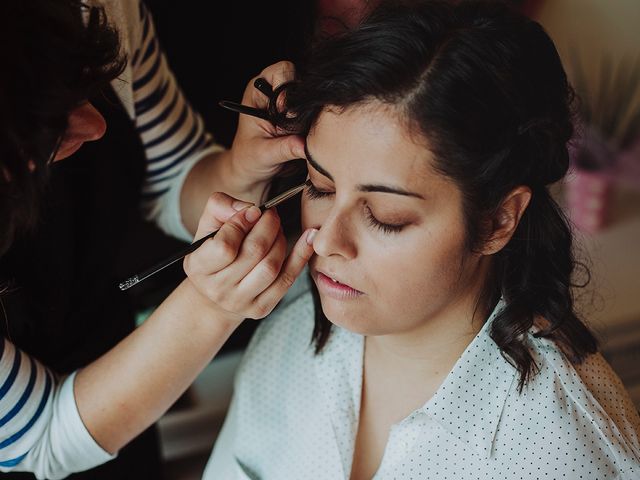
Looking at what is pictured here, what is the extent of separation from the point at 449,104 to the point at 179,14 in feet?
2.56

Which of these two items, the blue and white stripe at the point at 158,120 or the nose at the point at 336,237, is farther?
the blue and white stripe at the point at 158,120

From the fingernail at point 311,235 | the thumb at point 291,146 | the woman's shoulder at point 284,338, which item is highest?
the thumb at point 291,146

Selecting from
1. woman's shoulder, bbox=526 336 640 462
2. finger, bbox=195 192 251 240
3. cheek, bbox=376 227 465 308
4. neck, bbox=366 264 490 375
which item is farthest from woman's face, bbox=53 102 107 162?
woman's shoulder, bbox=526 336 640 462

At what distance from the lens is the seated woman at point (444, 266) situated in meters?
0.83

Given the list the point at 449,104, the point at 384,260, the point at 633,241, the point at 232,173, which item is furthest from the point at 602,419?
the point at 633,241

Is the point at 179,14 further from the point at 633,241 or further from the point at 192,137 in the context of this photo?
the point at 633,241

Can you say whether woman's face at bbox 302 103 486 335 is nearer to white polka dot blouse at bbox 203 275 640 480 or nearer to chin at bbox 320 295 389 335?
chin at bbox 320 295 389 335

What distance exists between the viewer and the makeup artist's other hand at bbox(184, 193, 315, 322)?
2.97 feet

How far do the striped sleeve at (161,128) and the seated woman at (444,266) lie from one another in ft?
0.97

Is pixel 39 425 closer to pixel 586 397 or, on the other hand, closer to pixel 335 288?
pixel 335 288

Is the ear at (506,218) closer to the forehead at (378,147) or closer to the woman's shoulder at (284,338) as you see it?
the forehead at (378,147)

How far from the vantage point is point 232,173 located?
111 centimetres

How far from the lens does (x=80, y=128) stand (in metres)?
0.87

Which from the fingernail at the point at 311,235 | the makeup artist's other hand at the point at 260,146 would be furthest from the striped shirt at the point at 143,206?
the fingernail at the point at 311,235
